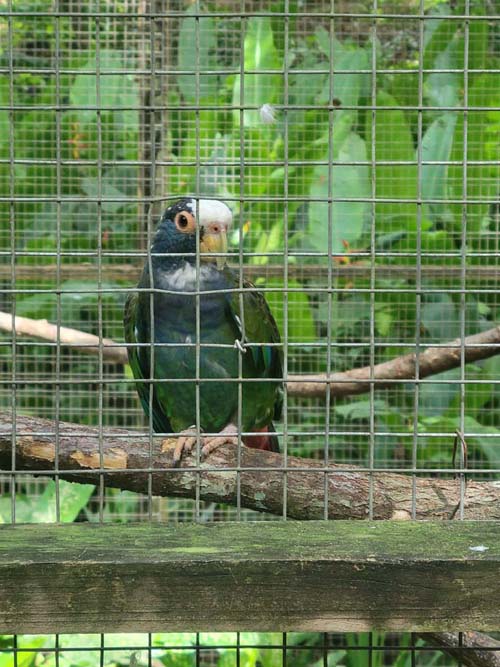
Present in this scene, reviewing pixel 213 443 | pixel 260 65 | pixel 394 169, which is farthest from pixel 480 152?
pixel 213 443

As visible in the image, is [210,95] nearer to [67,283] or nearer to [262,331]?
[67,283]

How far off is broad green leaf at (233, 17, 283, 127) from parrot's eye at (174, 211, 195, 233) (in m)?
1.15

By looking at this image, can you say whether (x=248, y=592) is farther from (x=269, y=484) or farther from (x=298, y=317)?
(x=298, y=317)

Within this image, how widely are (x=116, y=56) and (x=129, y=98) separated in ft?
0.58

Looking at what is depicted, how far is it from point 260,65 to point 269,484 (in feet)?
7.34

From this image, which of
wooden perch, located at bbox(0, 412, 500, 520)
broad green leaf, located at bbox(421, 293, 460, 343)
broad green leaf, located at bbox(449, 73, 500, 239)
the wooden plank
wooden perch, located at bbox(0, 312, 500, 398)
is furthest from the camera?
broad green leaf, located at bbox(421, 293, 460, 343)

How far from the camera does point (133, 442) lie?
1.94 meters

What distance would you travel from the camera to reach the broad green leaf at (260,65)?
351cm

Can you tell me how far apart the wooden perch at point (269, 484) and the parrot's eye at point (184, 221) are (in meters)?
0.72

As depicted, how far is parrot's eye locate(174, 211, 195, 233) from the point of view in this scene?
2.44 m

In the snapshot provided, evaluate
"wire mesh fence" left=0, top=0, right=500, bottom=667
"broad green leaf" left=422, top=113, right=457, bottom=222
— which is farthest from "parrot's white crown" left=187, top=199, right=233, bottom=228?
"broad green leaf" left=422, top=113, right=457, bottom=222

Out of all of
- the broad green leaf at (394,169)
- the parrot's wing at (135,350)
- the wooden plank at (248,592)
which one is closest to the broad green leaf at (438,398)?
the broad green leaf at (394,169)

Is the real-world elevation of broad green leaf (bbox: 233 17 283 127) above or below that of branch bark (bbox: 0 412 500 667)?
above

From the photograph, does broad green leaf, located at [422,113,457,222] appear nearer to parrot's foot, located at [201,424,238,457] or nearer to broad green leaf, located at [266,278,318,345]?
broad green leaf, located at [266,278,318,345]
